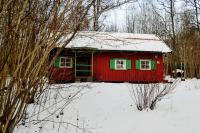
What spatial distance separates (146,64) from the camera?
2697 centimetres

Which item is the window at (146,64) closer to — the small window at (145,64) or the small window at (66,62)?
the small window at (145,64)

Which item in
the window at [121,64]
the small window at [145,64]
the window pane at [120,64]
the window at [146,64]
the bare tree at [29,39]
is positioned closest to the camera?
the bare tree at [29,39]

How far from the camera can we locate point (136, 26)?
60.8 metres

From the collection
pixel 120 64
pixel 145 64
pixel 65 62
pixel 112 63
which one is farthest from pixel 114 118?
pixel 145 64

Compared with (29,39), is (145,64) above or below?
below

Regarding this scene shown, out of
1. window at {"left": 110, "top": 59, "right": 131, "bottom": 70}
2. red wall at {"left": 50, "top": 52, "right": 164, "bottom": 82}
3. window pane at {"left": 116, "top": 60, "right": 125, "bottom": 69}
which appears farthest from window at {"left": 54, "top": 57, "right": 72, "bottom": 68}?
window pane at {"left": 116, "top": 60, "right": 125, "bottom": 69}

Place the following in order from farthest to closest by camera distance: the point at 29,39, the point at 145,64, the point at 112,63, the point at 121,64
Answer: the point at 145,64 → the point at 121,64 → the point at 112,63 → the point at 29,39

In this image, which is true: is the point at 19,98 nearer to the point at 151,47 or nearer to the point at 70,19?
the point at 70,19

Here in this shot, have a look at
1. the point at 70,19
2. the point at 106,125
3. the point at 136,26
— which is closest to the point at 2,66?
the point at 70,19

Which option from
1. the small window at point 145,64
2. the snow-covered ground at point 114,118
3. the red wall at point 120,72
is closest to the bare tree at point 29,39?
the snow-covered ground at point 114,118

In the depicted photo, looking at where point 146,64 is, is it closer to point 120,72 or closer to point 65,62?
point 120,72

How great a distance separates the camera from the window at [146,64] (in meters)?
26.7

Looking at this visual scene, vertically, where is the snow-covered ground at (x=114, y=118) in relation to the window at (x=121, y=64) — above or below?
below

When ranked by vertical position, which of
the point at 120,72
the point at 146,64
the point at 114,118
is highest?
the point at 146,64
